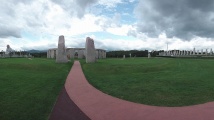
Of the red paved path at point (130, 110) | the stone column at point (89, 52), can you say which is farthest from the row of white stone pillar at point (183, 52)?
the red paved path at point (130, 110)

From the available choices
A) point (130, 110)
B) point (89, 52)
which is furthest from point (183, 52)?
point (130, 110)

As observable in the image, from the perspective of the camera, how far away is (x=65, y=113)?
10.0 meters

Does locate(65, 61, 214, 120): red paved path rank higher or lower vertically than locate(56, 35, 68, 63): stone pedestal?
lower

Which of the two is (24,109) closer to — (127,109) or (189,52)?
(127,109)

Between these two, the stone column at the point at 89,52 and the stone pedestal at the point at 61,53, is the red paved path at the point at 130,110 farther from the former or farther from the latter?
the stone column at the point at 89,52

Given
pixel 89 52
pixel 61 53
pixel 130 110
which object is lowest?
pixel 130 110

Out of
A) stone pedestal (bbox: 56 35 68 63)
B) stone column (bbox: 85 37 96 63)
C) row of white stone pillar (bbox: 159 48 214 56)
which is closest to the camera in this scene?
stone pedestal (bbox: 56 35 68 63)

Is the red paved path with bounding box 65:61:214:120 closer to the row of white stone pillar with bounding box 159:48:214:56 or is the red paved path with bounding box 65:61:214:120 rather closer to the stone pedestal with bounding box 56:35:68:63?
the stone pedestal with bounding box 56:35:68:63

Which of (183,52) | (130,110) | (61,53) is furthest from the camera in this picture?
(183,52)

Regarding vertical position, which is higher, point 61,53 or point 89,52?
point 89,52

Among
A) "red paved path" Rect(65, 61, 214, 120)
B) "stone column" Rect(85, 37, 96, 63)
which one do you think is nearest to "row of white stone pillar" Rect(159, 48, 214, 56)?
"stone column" Rect(85, 37, 96, 63)

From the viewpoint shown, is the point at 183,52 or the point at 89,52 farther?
the point at 183,52

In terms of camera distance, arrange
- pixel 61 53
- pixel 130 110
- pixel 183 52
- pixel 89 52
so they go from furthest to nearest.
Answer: pixel 183 52 → pixel 89 52 → pixel 61 53 → pixel 130 110

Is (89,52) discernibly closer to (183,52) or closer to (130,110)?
(130,110)
